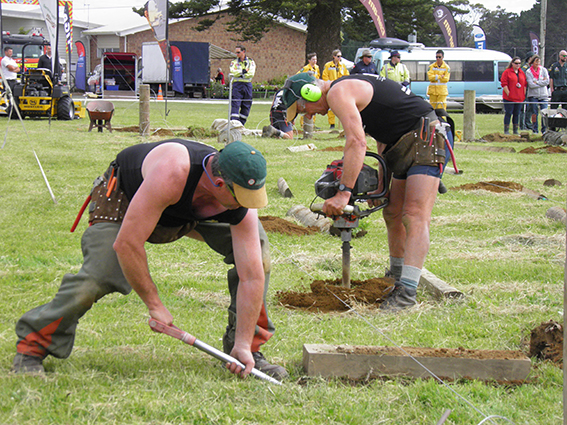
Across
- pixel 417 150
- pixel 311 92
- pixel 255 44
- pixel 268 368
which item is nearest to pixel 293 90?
pixel 311 92

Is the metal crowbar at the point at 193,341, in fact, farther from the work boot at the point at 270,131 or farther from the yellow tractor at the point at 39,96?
the yellow tractor at the point at 39,96

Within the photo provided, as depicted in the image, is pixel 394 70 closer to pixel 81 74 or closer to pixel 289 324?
pixel 289 324

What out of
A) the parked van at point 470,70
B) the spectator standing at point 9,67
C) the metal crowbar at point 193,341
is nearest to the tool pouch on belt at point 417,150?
the metal crowbar at point 193,341

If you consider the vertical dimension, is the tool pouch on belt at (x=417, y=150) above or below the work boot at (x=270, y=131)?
below

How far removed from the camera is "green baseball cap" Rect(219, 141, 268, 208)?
2.93 m

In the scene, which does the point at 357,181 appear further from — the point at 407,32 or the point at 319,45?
the point at 407,32

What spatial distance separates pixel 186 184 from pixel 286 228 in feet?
13.3

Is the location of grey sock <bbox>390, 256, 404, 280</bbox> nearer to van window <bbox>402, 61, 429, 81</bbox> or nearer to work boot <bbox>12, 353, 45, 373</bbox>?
work boot <bbox>12, 353, 45, 373</bbox>

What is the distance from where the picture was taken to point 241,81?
53.3ft

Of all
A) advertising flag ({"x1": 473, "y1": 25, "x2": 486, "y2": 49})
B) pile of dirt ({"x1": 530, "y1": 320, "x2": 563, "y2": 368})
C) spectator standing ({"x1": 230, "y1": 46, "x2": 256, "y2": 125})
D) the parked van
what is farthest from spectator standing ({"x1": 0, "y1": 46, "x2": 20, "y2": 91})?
advertising flag ({"x1": 473, "y1": 25, "x2": 486, "y2": 49})

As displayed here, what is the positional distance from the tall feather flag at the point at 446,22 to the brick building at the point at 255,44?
1560cm

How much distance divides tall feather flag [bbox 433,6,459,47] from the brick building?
1560 cm

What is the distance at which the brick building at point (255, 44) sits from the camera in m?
45.8

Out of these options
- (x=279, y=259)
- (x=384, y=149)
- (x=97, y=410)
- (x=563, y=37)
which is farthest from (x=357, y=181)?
(x=563, y=37)
